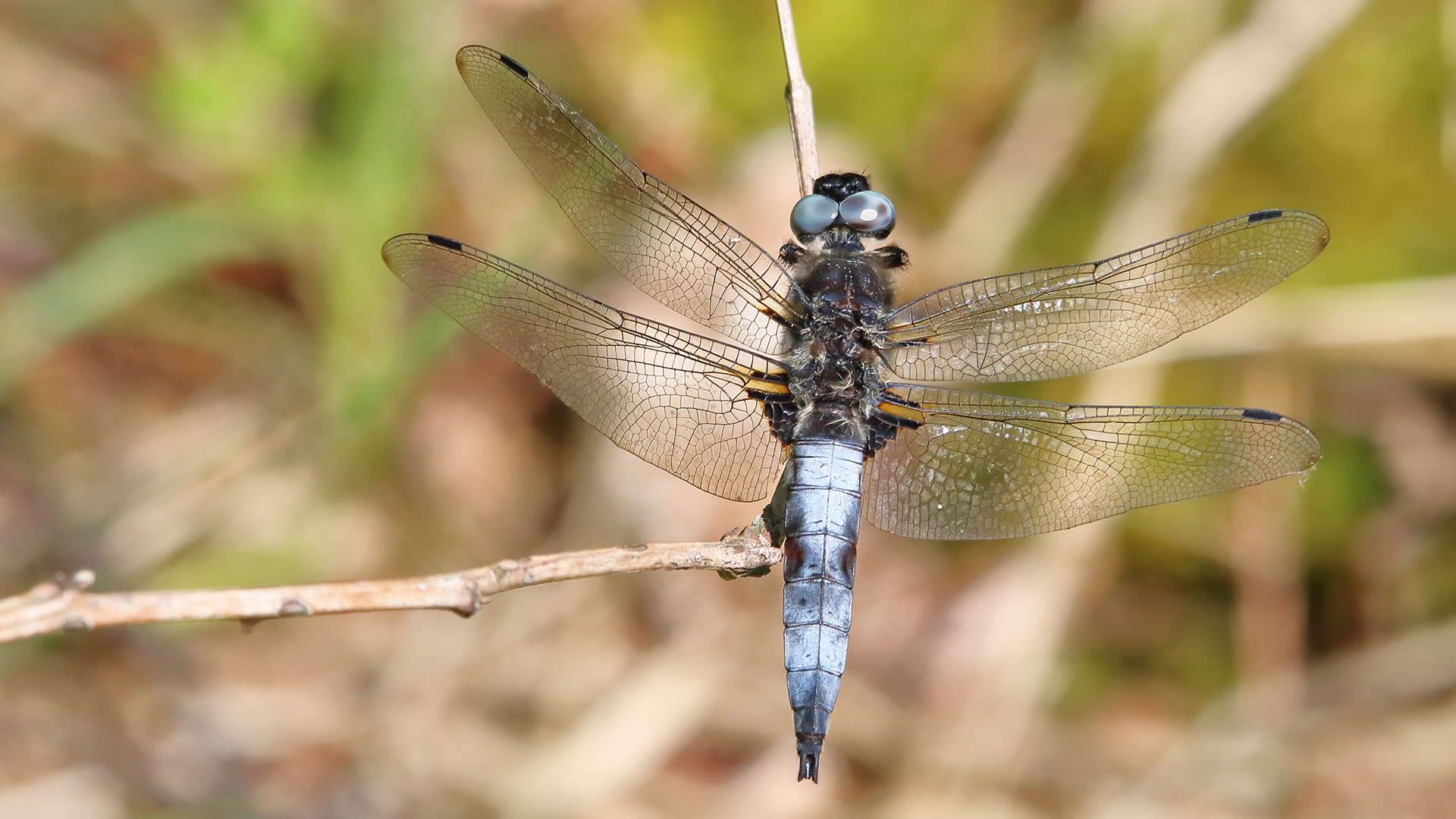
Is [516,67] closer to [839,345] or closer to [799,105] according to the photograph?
[799,105]

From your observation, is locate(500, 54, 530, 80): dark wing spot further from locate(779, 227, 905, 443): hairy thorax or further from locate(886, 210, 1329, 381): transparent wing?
locate(886, 210, 1329, 381): transparent wing

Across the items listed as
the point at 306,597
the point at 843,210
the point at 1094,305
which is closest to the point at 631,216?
the point at 843,210

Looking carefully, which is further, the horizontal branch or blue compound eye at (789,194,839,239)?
blue compound eye at (789,194,839,239)

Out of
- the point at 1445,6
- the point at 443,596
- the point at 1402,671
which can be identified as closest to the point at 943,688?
the point at 1402,671

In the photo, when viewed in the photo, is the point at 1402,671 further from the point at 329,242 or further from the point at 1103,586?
the point at 329,242

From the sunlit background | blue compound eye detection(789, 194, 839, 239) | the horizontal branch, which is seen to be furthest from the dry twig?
the sunlit background

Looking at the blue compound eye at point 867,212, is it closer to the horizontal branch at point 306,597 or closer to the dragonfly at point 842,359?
the dragonfly at point 842,359
